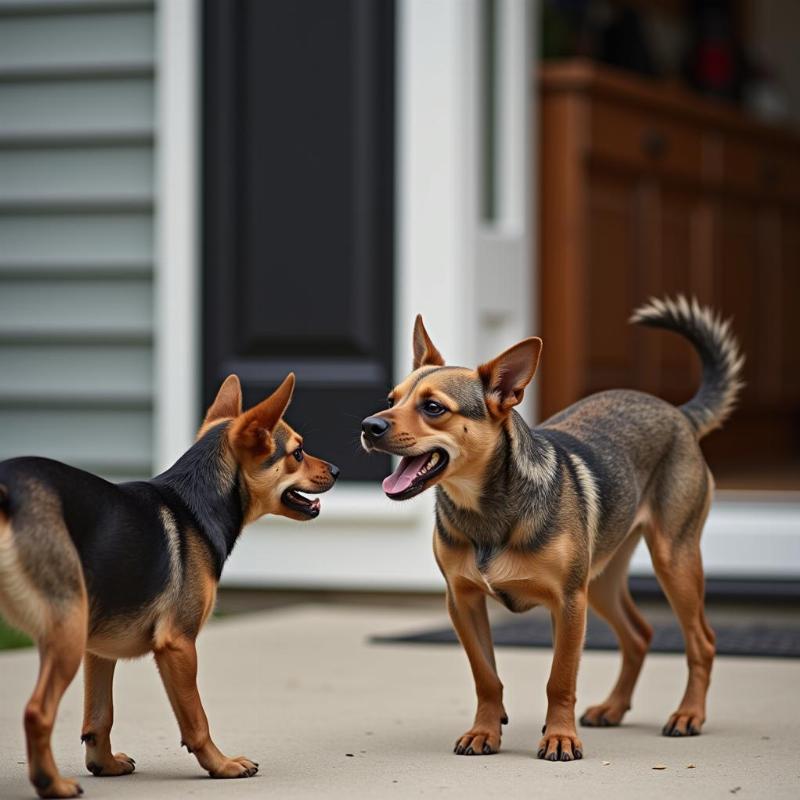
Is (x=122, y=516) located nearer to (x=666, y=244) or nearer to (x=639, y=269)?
(x=639, y=269)

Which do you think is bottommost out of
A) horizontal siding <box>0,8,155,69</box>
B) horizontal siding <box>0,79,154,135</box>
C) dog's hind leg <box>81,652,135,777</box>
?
dog's hind leg <box>81,652,135,777</box>

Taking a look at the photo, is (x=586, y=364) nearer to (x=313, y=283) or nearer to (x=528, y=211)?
(x=528, y=211)

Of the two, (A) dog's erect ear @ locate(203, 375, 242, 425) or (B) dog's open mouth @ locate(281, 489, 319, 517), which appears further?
(A) dog's erect ear @ locate(203, 375, 242, 425)

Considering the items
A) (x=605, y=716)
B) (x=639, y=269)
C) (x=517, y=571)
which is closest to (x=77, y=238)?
(x=639, y=269)

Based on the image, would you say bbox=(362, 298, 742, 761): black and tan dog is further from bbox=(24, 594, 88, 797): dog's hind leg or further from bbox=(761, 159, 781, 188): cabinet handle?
bbox=(761, 159, 781, 188): cabinet handle

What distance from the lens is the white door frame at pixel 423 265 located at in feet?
23.5

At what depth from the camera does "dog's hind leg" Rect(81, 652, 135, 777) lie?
402 cm

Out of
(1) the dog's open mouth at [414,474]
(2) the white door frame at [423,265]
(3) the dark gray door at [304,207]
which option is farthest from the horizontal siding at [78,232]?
(1) the dog's open mouth at [414,474]

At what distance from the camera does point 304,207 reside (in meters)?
7.38

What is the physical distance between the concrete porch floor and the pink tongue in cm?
65

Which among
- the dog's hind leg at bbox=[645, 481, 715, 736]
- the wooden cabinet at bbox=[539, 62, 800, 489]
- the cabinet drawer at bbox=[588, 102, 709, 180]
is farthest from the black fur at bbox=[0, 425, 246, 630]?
the cabinet drawer at bbox=[588, 102, 709, 180]

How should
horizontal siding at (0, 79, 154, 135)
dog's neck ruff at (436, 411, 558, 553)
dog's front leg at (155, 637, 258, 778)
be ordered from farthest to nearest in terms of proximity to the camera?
1. horizontal siding at (0, 79, 154, 135)
2. dog's neck ruff at (436, 411, 558, 553)
3. dog's front leg at (155, 637, 258, 778)

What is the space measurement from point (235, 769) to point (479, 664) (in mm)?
707

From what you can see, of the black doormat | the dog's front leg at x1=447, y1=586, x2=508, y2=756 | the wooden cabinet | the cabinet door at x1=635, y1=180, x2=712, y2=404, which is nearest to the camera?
the dog's front leg at x1=447, y1=586, x2=508, y2=756
